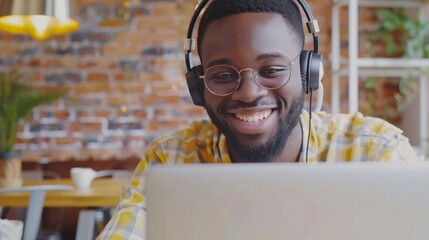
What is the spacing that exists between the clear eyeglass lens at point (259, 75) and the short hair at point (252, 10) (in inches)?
2.7

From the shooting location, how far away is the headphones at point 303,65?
1.05m

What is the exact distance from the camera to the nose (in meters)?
0.97

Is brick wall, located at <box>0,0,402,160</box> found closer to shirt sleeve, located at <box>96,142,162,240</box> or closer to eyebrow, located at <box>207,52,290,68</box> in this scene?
shirt sleeve, located at <box>96,142,162,240</box>

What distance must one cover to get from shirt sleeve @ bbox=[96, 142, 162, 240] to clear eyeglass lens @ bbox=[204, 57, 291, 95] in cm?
23

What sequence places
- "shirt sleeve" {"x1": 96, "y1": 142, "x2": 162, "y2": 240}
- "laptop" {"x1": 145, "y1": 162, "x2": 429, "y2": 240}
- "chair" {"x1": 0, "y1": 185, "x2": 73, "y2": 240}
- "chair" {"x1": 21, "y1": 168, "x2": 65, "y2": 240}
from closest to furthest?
"laptop" {"x1": 145, "y1": 162, "x2": 429, "y2": 240} → "shirt sleeve" {"x1": 96, "y1": 142, "x2": 162, "y2": 240} → "chair" {"x1": 0, "y1": 185, "x2": 73, "y2": 240} → "chair" {"x1": 21, "y1": 168, "x2": 65, "y2": 240}

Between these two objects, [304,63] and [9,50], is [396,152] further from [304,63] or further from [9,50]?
[9,50]

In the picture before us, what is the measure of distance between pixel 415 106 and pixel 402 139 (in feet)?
10.2

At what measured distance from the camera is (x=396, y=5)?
4020 millimetres

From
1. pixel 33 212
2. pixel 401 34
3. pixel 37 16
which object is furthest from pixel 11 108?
pixel 401 34

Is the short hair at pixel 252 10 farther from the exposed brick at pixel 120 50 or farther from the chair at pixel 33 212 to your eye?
the exposed brick at pixel 120 50

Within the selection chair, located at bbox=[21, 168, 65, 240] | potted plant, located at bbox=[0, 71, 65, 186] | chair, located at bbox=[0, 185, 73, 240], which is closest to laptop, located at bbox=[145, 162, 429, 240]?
chair, located at bbox=[0, 185, 73, 240]

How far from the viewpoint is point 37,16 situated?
2982 mm

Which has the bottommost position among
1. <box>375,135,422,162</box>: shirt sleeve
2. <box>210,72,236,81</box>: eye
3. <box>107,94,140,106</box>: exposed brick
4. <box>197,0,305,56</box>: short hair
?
<box>375,135,422,162</box>: shirt sleeve

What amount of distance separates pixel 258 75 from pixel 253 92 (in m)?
0.03
